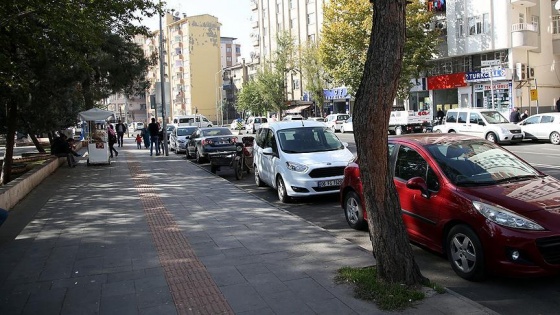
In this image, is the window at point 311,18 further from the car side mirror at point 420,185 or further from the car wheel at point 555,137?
the car side mirror at point 420,185

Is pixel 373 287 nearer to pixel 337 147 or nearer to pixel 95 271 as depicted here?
pixel 95 271

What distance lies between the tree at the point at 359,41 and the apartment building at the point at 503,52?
2229mm

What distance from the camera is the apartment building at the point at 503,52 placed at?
32438mm

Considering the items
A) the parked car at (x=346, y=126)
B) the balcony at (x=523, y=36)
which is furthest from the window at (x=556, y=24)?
the parked car at (x=346, y=126)

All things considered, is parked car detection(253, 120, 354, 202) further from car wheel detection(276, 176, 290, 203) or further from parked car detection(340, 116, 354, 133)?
parked car detection(340, 116, 354, 133)

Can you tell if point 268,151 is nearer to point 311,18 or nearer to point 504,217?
point 504,217

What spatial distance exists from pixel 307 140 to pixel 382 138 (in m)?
6.43

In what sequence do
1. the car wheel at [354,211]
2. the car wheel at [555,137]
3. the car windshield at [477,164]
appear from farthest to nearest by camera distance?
the car wheel at [555,137]
the car wheel at [354,211]
the car windshield at [477,164]

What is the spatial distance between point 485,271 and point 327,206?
16.1ft

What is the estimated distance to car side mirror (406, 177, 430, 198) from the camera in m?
5.69

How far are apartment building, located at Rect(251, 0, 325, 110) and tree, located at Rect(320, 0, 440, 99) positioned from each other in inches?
747

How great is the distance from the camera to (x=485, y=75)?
1321 inches

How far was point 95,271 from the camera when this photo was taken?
580cm

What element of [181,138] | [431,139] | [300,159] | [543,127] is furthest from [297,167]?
[543,127]
